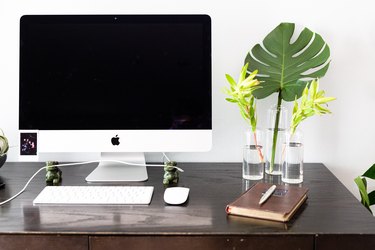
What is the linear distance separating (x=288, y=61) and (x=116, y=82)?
0.57 meters

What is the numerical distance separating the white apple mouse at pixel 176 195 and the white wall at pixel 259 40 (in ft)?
1.27

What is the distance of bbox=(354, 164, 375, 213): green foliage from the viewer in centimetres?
158

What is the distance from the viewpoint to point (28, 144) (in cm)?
148

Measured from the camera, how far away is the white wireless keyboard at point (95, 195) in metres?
1.28

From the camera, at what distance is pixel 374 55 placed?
66.7 inches

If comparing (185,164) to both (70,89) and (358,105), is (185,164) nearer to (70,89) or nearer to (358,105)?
(70,89)

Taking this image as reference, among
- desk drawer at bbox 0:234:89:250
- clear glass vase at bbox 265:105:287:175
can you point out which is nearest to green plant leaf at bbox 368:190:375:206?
clear glass vase at bbox 265:105:287:175

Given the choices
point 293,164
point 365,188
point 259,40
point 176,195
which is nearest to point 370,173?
point 365,188

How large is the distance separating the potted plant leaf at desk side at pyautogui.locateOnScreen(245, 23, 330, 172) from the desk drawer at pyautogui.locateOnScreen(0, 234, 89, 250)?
28.1 inches

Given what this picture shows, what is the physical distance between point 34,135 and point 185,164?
54cm

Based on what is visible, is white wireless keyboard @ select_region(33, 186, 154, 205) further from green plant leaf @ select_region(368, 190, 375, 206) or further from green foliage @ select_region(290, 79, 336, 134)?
green plant leaf @ select_region(368, 190, 375, 206)

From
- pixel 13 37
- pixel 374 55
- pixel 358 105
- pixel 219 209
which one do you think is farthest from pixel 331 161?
pixel 13 37

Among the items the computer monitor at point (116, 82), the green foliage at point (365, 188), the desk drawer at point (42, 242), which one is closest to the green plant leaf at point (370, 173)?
the green foliage at point (365, 188)

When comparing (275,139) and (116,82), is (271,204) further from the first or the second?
(116,82)
